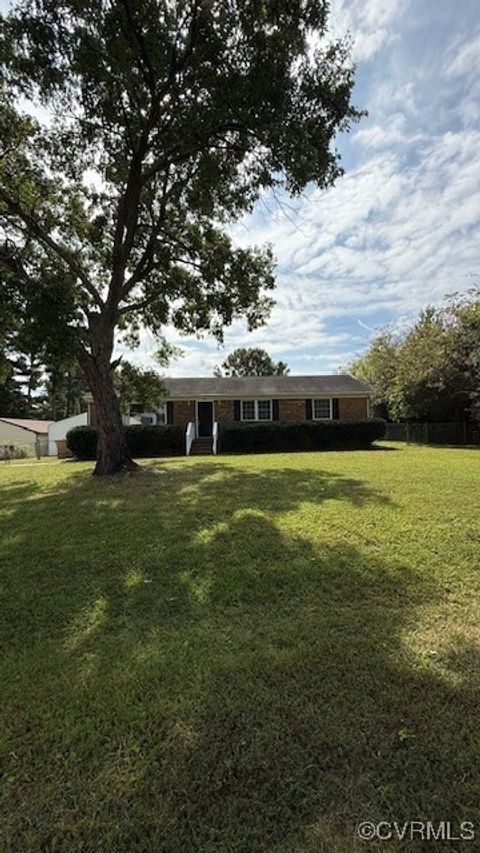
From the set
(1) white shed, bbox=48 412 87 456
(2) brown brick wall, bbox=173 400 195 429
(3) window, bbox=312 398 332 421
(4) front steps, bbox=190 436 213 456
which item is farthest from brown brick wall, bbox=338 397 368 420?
(1) white shed, bbox=48 412 87 456

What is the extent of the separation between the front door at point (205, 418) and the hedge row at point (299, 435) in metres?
2.69

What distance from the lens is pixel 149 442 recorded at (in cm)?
1889

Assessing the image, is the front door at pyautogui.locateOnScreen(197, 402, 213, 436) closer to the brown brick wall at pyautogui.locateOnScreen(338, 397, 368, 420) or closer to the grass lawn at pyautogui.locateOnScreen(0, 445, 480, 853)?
the brown brick wall at pyautogui.locateOnScreen(338, 397, 368, 420)

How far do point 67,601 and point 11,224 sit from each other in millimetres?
10451

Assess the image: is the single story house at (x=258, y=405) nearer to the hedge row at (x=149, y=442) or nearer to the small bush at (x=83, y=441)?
the hedge row at (x=149, y=442)

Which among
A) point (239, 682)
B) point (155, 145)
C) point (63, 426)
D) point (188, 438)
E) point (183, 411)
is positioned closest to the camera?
point (239, 682)

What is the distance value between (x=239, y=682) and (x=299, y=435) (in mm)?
17233

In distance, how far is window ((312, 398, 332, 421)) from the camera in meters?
22.5

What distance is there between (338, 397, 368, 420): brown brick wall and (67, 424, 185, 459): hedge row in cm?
814

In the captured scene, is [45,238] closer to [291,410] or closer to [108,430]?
[108,430]
